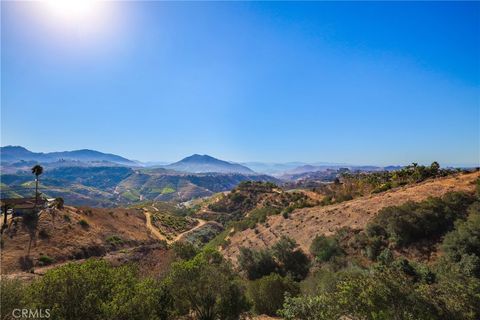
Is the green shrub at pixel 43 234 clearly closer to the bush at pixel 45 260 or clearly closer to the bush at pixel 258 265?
the bush at pixel 45 260

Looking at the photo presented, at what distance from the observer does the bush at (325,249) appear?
111 feet

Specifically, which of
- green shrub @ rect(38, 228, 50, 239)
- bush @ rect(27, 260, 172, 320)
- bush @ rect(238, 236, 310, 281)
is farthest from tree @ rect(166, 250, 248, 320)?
green shrub @ rect(38, 228, 50, 239)

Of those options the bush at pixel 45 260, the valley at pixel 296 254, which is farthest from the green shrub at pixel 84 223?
the bush at pixel 45 260

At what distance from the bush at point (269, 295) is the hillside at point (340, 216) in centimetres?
1550

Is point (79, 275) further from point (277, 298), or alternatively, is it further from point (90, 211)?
point (90, 211)

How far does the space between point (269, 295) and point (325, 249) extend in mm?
13198

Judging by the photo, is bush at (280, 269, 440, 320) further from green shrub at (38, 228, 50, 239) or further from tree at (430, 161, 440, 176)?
tree at (430, 161, 440, 176)

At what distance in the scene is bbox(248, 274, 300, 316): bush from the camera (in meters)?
23.8

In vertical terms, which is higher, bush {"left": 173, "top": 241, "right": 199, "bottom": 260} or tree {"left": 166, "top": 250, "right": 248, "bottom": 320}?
tree {"left": 166, "top": 250, "right": 248, "bottom": 320}

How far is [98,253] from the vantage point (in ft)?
149

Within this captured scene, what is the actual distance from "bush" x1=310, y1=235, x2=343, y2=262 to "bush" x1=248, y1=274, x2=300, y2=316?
34.4ft

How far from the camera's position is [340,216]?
4506cm

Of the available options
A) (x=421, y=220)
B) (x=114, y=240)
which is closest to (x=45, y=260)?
(x=114, y=240)

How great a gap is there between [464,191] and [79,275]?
42.9 metres
